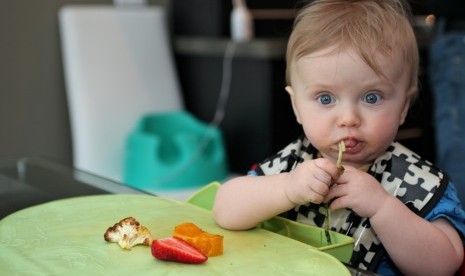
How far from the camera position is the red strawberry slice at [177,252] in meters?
0.82

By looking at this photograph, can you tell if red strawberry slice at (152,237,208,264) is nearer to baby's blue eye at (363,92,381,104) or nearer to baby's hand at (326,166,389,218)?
baby's hand at (326,166,389,218)

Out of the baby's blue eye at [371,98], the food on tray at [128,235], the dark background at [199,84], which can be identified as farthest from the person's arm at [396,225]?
the dark background at [199,84]

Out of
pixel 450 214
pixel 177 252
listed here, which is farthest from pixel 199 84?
pixel 177 252

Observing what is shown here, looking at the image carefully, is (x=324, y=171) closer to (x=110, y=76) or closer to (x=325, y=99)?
(x=325, y=99)

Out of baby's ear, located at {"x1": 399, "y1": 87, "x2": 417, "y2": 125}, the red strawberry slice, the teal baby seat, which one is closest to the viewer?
the red strawberry slice

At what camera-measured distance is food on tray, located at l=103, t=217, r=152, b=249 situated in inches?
34.6

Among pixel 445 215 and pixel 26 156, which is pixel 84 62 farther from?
pixel 445 215

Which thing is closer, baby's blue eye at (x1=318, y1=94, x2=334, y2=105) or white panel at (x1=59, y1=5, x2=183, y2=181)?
baby's blue eye at (x1=318, y1=94, x2=334, y2=105)

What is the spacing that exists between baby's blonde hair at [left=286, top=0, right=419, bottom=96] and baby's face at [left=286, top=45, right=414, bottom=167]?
1 centimetres

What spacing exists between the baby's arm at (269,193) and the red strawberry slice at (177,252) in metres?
0.15

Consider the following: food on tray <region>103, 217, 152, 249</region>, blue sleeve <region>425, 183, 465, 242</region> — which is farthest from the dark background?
food on tray <region>103, 217, 152, 249</region>

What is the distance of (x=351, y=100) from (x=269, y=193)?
0.54 ft

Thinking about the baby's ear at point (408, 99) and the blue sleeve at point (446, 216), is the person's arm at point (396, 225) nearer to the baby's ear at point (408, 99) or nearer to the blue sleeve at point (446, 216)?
the blue sleeve at point (446, 216)

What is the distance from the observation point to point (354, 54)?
3.18 ft
